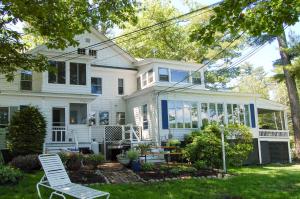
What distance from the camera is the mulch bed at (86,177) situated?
36.5 feet

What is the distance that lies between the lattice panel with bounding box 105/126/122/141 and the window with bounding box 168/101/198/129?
363 cm

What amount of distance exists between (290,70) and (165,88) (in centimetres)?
1066

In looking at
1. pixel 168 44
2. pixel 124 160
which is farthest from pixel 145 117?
pixel 168 44

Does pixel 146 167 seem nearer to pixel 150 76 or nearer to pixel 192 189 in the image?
pixel 192 189

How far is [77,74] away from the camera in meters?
20.8

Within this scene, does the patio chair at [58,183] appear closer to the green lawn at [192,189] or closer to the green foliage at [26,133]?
the green lawn at [192,189]

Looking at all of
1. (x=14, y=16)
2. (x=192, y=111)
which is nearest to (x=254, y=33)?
(x=14, y=16)

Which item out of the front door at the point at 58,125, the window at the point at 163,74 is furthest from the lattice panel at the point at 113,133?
the window at the point at 163,74

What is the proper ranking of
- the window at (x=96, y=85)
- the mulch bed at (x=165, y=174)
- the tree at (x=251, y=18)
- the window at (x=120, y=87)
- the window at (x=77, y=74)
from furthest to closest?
the window at (x=120, y=87)
the window at (x=96, y=85)
the window at (x=77, y=74)
the mulch bed at (x=165, y=174)
the tree at (x=251, y=18)

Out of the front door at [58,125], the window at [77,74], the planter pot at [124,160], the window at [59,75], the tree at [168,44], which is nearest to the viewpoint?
the planter pot at [124,160]

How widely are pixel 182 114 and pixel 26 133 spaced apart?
383 inches

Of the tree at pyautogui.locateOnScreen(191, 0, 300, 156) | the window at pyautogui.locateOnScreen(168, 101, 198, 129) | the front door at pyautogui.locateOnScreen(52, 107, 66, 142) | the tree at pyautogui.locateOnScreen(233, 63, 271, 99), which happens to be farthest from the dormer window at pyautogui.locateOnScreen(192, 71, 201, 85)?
the tree at pyautogui.locateOnScreen(233, 63, 271, 99)

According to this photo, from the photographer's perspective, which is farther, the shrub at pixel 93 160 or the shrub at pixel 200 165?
the shrub at pixel 200 165

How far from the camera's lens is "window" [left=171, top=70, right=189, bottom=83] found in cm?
2302
